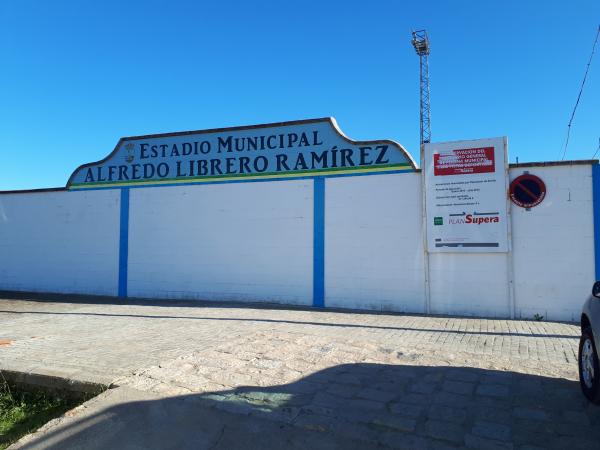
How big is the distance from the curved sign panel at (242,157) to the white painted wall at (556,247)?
9.41 feet

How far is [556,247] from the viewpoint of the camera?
31.1 feet

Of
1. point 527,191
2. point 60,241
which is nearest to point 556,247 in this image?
point 527,191

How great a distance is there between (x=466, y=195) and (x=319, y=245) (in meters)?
3.57

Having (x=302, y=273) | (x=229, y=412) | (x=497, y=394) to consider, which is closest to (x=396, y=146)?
(x=302, y=273)

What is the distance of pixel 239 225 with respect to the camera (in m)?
12.0

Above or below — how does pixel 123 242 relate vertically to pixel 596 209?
below

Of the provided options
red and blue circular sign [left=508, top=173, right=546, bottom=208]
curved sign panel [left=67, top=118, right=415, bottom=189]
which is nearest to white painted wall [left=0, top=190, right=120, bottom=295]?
curved sign panel [left=67, top=118, right=415, bottom=189]

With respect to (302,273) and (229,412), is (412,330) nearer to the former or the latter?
(302,273)

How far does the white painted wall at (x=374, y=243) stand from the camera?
1042cm

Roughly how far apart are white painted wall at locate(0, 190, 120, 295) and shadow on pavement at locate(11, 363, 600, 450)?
31.4 ft

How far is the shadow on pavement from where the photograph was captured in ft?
12.0

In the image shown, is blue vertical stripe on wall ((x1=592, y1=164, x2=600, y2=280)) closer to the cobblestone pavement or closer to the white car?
the cobblestone pavement

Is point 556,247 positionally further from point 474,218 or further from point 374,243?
point 374,243

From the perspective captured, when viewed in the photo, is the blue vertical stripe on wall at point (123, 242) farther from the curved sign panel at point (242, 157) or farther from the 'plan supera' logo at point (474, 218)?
the 'plan supera' logo at point (474, 218)
